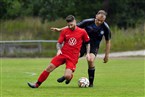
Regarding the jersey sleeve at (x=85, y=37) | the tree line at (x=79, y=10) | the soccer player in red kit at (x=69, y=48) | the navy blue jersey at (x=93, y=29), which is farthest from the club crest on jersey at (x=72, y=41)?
the tree line at (x=79, y=10)

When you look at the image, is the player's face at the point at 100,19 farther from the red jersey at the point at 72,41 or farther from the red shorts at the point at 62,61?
the red shorts at the point at 62,61

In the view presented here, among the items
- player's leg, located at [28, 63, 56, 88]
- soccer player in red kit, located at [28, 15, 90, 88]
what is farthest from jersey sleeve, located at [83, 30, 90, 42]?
player's leg, located at [28, 63, 56, 88]

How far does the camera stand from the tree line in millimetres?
50312

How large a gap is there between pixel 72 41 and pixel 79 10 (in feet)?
120

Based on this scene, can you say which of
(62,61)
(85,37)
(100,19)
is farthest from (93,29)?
(62,61)

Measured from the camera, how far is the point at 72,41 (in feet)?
50.5

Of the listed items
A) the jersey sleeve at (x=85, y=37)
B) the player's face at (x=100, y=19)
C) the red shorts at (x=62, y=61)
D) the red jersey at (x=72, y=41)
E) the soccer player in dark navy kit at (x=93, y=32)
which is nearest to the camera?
the red jersey at (x=72, y=41)

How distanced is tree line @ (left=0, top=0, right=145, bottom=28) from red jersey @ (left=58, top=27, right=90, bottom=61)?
34.1 m

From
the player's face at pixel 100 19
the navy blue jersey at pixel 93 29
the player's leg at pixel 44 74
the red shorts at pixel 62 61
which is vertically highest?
the player's face at pixel 100 19

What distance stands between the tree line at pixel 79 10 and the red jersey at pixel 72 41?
34.1 m

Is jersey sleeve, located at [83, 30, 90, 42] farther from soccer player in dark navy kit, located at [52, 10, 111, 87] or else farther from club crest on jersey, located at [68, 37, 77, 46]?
soccer player in dark navy kit, located at [52, 10, 111, 87]

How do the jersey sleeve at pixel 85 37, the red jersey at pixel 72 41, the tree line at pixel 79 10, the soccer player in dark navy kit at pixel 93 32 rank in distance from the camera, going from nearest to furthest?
the red jersey at pixel 72 41
the jersey sleeve at pixel 85 37
the soccer player in dark navy kit at pixel 93 32
the tree line at pixel 79 10

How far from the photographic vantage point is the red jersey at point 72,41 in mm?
15329

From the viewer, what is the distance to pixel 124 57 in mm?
37250
